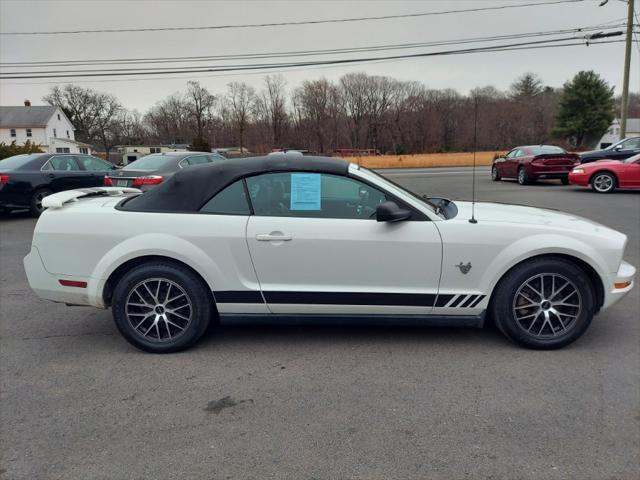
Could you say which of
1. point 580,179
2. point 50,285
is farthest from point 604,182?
point 50,285

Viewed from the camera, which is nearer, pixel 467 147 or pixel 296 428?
pixel 296 428

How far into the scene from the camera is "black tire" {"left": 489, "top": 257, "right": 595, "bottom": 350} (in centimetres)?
352

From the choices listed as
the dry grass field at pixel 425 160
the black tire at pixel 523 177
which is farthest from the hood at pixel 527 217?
the dry grass field at pixel 425 160

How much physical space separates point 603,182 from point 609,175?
27 centimetres

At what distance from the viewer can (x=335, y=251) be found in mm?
3486

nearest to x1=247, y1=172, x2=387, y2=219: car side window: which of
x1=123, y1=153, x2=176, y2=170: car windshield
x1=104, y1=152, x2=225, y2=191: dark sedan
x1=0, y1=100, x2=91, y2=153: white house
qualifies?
x1=104, y1=152, x2=225, y2=191: dark sedan

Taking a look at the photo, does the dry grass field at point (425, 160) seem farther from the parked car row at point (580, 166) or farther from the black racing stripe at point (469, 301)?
the black racing stripe at point (469, 301)

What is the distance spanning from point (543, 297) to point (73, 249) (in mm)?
3740

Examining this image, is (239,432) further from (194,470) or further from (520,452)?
(520,452)

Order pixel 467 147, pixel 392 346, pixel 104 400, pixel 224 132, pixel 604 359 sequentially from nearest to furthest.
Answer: pixel 104 400
pixel 604 359
pixel 392 346
pixel 467 147
pixel 224 132

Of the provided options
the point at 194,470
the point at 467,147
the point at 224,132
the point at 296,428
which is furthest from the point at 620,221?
the point at 224,132

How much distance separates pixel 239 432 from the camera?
104 inches

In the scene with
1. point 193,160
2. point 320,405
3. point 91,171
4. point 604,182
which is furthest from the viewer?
point 604,182

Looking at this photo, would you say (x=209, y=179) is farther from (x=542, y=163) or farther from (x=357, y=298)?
(x=542, y=163)
